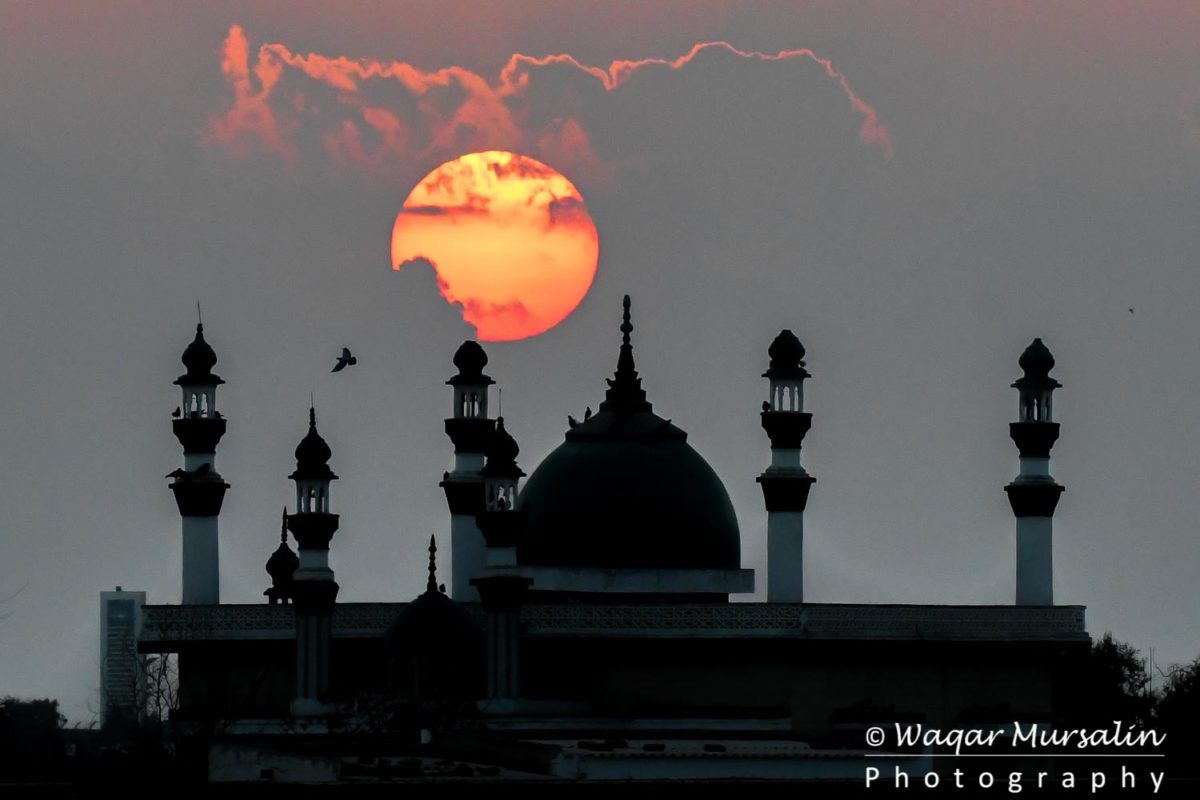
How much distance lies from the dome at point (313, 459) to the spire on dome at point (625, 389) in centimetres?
537

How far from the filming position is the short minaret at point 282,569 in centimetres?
9494

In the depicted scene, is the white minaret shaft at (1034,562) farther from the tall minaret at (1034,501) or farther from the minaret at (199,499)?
the minaret at (199,499)

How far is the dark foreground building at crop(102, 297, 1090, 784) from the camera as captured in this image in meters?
83.8

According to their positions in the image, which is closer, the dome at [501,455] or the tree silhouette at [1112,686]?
the dome at [501,455]

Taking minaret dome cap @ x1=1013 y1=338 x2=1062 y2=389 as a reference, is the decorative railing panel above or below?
below

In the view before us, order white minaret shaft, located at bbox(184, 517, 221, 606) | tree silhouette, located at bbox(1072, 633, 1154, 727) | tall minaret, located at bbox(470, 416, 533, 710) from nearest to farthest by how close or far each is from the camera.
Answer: tall minaret, located at bbox(470, 416, 533, 710)
white minaret shaft, located at bbox(184, 517, 221, 606)
tree silhouette, located at bbox(1072, 633, 1154, 727)

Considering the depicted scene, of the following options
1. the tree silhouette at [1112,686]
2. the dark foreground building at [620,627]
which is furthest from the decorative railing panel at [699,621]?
the tree silhouette at [1112,686]

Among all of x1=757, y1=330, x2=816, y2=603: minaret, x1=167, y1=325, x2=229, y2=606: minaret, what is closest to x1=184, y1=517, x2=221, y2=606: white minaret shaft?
x1=167, y1=325, x2=229, y2=606: minaret

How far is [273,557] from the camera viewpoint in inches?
3792

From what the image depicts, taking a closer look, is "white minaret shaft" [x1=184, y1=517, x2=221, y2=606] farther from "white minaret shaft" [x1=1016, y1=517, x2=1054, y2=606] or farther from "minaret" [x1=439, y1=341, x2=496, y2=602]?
"white minaret shaft" [x1=1016, y1=517, x2=1054, y2=606]

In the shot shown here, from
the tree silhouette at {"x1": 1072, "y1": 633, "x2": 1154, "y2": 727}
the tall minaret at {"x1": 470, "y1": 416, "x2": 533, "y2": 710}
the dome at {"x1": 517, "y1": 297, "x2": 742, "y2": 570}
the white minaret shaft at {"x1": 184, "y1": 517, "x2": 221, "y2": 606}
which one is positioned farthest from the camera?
the tree silhouette at {"x1": 1072, "y1": 633, "x2": 1154, "y2": 727}

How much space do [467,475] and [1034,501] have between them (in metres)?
A: 11.0

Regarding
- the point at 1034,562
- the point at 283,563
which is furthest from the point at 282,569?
the point at 1034,562

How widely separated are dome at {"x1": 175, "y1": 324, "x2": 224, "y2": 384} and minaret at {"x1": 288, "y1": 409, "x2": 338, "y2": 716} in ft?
11.7
